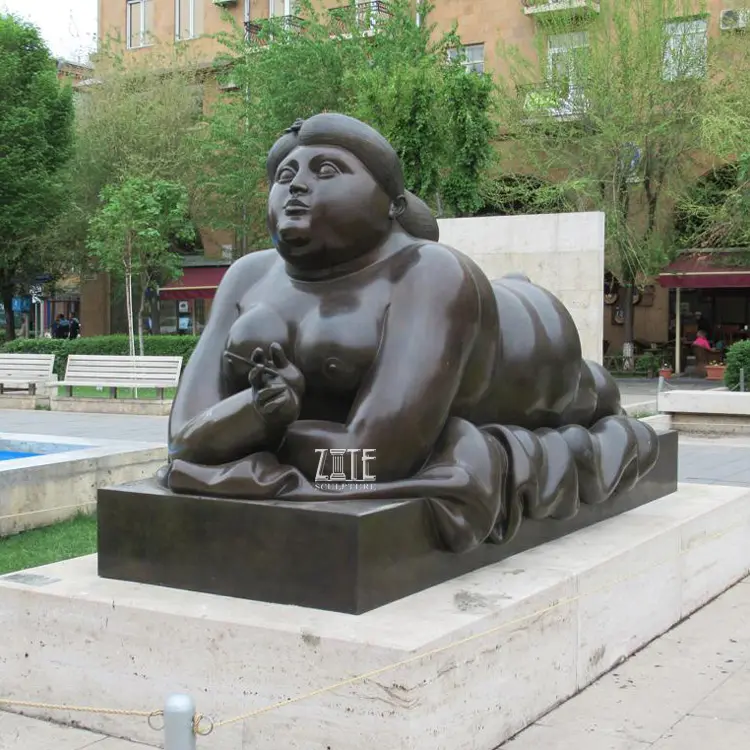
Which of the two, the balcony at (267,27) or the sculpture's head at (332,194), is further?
the balcony at (267,27)

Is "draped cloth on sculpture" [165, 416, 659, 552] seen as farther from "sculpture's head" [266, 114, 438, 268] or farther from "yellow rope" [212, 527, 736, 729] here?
"sculpture's head" [266, 114, 438, 268]

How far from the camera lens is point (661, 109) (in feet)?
79.4

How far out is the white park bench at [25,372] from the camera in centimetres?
1741

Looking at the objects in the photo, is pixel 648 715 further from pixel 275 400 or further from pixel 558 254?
pixel 558 254

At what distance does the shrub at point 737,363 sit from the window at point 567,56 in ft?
36.4

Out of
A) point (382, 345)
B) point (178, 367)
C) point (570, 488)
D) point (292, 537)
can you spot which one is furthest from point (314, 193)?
point (178, 367)

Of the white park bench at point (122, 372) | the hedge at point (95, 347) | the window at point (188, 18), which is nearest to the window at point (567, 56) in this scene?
the hedge at point (95, 347)

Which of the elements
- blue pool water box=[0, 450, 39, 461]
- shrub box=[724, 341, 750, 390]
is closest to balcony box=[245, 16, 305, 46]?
shrub box=[724, 341, 750, 390]

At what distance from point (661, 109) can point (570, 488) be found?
2163 cm

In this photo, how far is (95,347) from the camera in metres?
23.0

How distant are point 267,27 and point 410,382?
25170 mm

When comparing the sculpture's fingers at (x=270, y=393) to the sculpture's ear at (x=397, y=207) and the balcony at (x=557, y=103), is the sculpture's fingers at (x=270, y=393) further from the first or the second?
the balcony at (x=557, y=103)

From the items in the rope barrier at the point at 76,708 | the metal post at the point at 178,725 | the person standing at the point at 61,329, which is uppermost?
the person standing at the point at 61,329

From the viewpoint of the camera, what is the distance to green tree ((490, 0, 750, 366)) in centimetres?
2384
